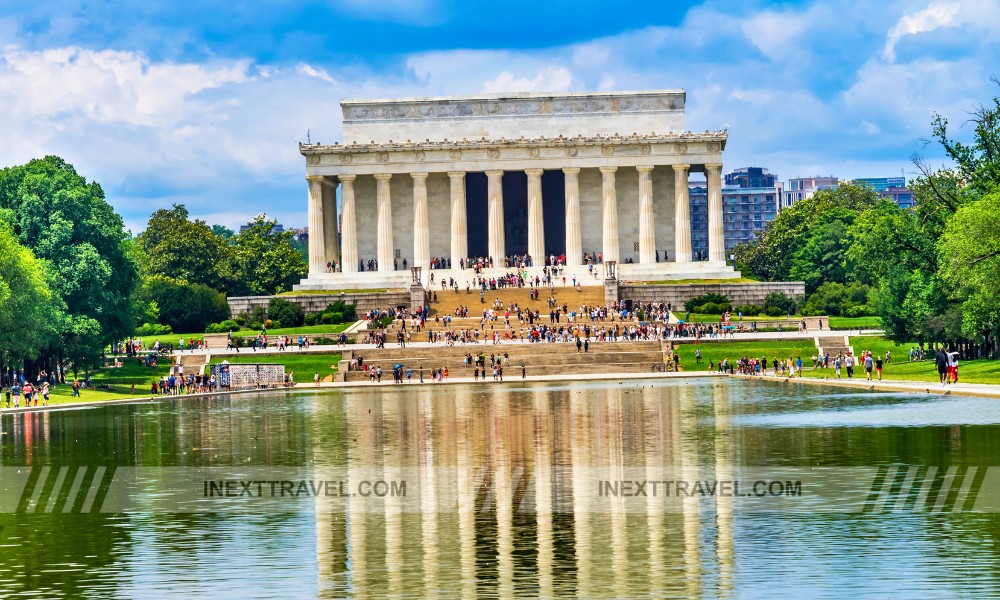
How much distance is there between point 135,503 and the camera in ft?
93.4

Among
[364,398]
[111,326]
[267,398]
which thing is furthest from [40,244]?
[364,398]

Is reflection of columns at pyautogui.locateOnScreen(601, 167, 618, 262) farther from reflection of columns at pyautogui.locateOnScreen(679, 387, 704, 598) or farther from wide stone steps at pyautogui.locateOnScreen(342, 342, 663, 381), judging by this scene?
reflection of columns at pyautogui.locateOnScreen(679, 387, 704, 598)

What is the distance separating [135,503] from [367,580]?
9.86 metres

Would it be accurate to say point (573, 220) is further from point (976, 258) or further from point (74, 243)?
point (976, 258)

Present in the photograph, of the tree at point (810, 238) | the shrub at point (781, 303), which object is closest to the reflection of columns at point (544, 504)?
the shrub at point (781, 303)

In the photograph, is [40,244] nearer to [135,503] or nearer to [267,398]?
[267,398]

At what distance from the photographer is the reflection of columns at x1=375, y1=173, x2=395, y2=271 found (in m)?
130

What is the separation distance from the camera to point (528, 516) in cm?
2498

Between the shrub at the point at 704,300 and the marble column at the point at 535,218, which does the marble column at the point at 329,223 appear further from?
the shrub at the point at 704,300

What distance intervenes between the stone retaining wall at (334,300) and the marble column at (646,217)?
2390 cm

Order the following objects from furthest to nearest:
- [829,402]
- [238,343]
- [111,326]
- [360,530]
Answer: [238,343] < [111,326] < [829,402] < [360,530]

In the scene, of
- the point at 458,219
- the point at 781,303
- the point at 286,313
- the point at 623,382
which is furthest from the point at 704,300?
the point at 623,382

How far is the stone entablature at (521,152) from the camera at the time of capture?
416ft

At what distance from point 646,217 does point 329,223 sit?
28.4 metres
